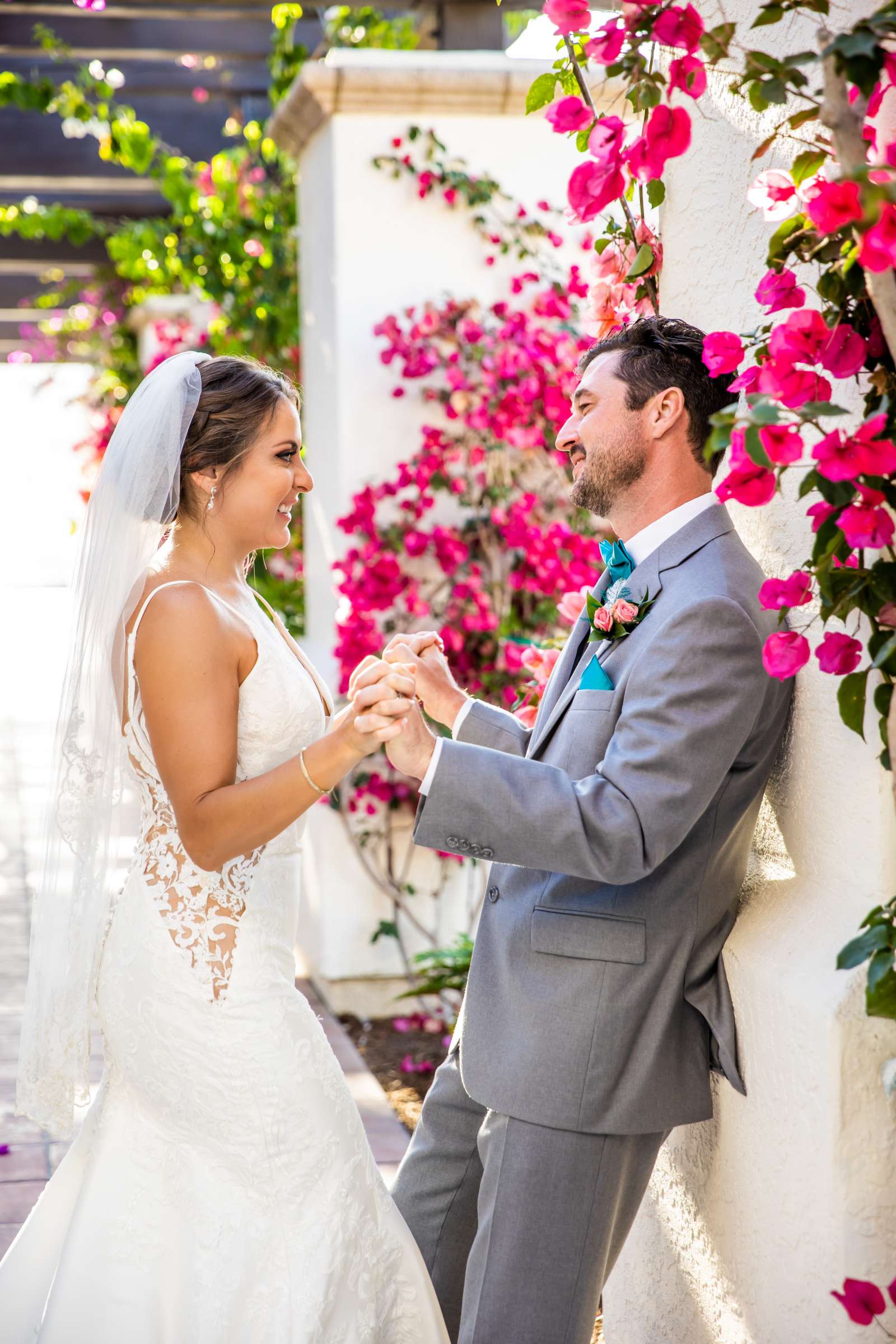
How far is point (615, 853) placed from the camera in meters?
1.82

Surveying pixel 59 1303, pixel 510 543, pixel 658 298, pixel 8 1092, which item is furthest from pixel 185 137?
pixel 59 1303

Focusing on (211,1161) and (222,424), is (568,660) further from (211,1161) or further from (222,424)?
(211,1161)

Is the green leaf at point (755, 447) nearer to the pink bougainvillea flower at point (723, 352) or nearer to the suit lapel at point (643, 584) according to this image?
the pink bougainvillea flower at point (723, 352)

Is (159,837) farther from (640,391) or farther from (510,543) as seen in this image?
(510,543)

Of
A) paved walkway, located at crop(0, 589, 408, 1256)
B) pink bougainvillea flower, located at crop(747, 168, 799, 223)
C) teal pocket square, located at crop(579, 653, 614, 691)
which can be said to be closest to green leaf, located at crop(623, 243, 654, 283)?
pink bougainvillea flower, located at crop(747, 168, 799, 223)

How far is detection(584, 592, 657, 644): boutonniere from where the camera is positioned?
203 centimetres

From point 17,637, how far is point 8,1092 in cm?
1231

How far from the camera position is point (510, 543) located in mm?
Result: 4680

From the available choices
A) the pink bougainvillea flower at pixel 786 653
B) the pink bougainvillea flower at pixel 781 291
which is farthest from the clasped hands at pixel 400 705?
the pink bougainvillea flower at pixel 781 291

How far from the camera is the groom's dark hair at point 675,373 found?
2.09 meters

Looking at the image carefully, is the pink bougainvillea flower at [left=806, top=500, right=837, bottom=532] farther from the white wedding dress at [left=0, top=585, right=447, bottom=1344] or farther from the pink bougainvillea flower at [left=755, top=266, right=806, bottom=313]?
the white wedding dress at [left=0, top=585, right=447, bottom=1344]

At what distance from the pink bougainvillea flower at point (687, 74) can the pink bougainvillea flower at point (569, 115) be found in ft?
0.57

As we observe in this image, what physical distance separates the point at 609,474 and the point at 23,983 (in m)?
3.84

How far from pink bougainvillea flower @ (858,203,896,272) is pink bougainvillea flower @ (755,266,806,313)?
251mm
